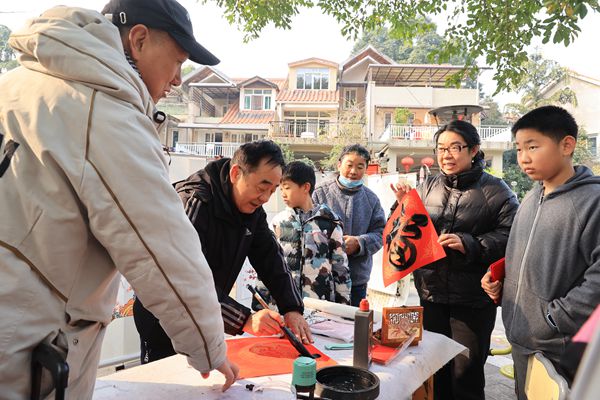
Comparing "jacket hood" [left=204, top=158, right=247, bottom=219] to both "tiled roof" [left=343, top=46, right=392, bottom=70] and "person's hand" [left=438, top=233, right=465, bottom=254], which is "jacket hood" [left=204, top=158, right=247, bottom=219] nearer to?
"person's hand" [left=438, top=233, right=465, bottom=254]

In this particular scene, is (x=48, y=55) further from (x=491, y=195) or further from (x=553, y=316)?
(x=491, y=195)

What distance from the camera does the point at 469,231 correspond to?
2445 mm

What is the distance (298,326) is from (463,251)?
3.63 feet

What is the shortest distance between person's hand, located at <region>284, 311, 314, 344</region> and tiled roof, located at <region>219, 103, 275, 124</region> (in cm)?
2086

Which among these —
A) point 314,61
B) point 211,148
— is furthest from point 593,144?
point 211,148

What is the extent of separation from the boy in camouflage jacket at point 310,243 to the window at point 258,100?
2129cm

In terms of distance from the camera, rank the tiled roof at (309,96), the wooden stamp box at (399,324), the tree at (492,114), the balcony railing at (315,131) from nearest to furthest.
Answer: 1. the wooden stamp box at (399,324)
2. the balcony railing at (315,131)
3. the tiled roof at (309,96)
4. the tree at (492,114)

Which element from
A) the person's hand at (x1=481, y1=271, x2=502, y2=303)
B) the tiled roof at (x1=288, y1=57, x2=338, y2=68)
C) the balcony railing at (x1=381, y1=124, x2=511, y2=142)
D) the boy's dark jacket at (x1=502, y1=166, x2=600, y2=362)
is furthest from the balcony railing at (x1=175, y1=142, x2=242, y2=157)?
the boy's dark jacket at (x1=502, y1=166, x2=600, y2=362)

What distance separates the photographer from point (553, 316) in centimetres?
165

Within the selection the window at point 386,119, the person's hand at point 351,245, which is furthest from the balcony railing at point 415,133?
the person's hand at point 351,245

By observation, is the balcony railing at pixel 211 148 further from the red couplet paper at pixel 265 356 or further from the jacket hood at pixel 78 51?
the jacket hood at pixel 78 51

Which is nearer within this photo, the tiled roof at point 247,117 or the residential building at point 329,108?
the residential building at point 329,108

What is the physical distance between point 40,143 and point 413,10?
4.61 metres

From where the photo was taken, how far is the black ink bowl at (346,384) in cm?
122
